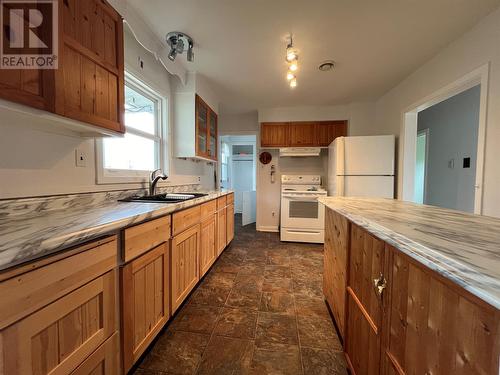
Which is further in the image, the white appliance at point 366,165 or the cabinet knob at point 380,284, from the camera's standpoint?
the white appliance at point 366,165

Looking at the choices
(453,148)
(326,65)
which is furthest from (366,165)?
(453,148)

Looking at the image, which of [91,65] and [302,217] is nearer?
[91,65]

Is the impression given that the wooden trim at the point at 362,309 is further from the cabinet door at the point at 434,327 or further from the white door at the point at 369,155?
the white door at the point at 369,155

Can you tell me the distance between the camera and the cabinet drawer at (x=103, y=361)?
0.83 meters

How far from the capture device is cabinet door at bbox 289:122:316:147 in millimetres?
3811

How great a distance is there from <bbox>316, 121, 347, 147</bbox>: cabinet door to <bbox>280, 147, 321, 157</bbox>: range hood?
0.13 meters

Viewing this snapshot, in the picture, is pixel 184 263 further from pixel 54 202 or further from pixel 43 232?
pixel 43 232

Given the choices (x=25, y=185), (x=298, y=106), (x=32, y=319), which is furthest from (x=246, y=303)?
(x=298, y=106)

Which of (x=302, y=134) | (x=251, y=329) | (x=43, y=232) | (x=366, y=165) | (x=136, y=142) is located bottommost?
(x=251, y=329)

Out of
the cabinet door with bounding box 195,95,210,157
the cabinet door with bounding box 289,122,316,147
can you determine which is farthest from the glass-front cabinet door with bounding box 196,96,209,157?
the cabinet door with bounding box 289,122,316,147

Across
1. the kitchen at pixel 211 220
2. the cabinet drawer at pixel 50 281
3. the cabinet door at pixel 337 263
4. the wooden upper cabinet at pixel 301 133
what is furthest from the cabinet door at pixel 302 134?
the cabinet drawer at pixel 50 281

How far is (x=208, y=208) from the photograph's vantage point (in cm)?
223

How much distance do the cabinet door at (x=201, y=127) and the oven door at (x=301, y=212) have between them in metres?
1.52

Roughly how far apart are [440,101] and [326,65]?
132 centimetres
